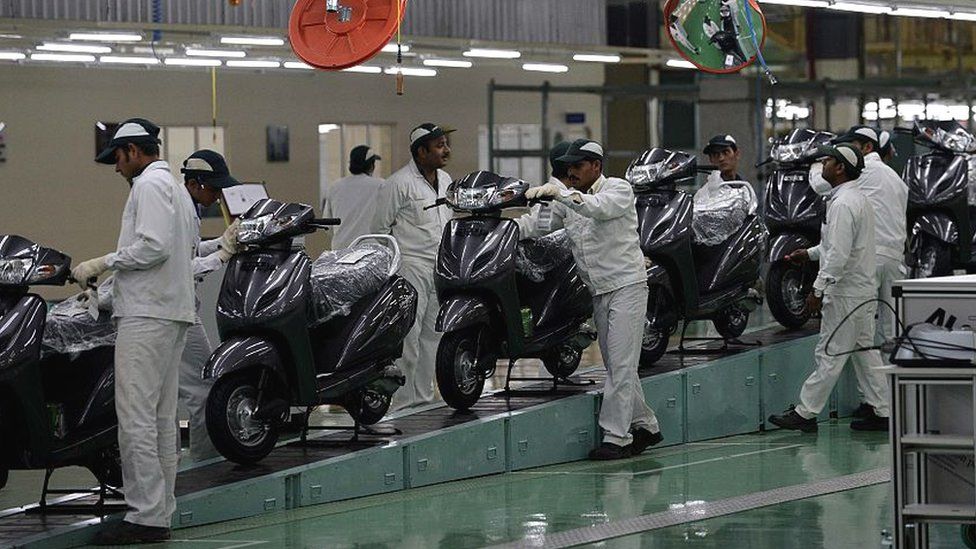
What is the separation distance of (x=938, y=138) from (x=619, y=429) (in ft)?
11.3

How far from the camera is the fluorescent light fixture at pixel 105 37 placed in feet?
39.9

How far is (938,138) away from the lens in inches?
388

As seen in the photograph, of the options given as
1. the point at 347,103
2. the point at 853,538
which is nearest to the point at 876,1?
the point at 853,538

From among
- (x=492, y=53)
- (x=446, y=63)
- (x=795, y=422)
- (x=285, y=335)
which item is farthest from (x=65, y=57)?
(x=285, y=335)

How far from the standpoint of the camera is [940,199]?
388 inches

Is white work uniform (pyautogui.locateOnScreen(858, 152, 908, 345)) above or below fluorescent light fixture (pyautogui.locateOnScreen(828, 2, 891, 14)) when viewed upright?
below

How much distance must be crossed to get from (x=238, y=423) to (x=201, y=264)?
74 centimetres

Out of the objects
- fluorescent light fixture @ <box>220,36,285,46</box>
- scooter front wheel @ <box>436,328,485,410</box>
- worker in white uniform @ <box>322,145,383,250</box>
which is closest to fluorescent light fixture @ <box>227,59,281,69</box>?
fluorescent light fixture @ <box>220,36,285,46</box>

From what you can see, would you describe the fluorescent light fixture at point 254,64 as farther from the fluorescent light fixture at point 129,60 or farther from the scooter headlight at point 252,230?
the scooter headlight at point 252,230

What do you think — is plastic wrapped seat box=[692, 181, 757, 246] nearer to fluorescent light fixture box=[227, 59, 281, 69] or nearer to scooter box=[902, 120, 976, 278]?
scooter box=[902, 120, 976, 278]

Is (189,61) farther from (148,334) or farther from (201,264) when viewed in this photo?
(148,334)

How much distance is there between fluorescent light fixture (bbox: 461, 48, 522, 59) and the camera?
561 inches

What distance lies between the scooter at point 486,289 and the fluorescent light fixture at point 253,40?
16.7ft

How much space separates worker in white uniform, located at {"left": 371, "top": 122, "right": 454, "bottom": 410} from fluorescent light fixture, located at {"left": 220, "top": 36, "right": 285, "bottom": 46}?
428 centimetres
